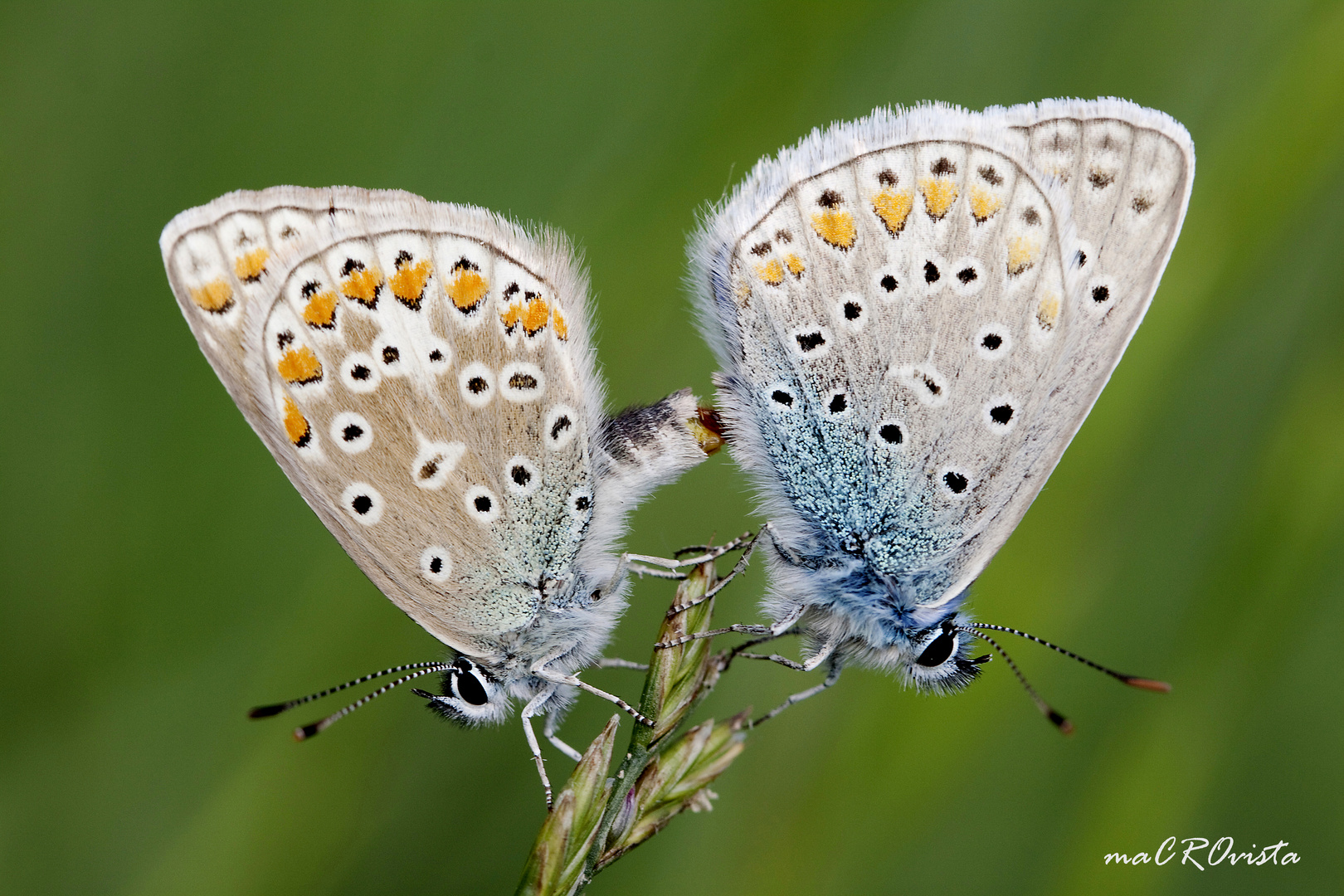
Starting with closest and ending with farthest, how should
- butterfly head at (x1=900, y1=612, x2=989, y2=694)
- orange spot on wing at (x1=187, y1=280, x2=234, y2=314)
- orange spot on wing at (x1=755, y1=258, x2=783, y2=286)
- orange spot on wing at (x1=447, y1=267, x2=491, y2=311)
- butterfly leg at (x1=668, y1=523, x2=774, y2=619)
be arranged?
butterfly leg at (x1=668, y1=523, x2=774, y2=619) → orange spot on wing at (x1=187, y1=280, x2=234, y2=314) → butterfly head at (x1=900, y1=612, x2=989, y2=694) → orange spot on wing at (x1=447, y1=267, x2=491, y2=311) → orange spot on wing at (x1=755, y1=258, x2=783, y2=286)

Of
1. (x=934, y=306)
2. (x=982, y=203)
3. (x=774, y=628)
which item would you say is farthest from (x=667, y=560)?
(x=982, y=203)

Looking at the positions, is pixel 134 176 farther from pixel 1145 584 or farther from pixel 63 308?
pixel 1145 584

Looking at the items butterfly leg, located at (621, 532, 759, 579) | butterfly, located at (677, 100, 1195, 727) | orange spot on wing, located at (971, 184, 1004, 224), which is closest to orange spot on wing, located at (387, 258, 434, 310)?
butterfly, located at (677, 100, 1195, 727)

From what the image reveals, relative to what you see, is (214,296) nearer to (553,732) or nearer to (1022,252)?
(553,732)

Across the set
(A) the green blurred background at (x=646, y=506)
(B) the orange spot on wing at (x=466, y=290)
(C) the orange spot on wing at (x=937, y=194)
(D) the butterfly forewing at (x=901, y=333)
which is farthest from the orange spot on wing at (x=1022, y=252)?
(B) the orange spot on wing at (x=466, y=290)

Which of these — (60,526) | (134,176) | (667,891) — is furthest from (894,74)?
(60,526)

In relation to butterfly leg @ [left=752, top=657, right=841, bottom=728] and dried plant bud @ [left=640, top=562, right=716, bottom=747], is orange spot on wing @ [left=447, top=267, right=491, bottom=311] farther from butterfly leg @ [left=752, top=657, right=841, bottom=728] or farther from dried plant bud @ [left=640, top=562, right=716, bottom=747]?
butterfly leg @ [left=752, top=657, right=841, bottom=728]

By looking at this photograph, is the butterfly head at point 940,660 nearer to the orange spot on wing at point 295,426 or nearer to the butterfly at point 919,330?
the butterfly at point 919,330
